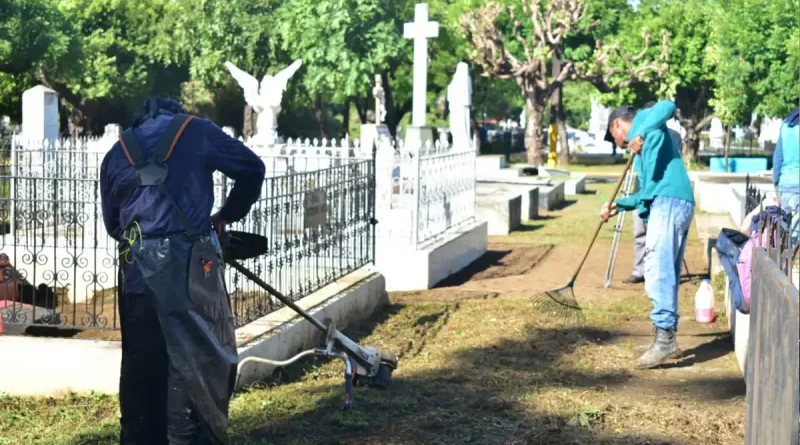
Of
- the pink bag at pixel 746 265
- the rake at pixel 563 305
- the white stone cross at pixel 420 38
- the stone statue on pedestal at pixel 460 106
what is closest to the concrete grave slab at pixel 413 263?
the rake at pixel 563 305

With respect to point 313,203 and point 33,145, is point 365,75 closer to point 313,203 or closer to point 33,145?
point 33,145

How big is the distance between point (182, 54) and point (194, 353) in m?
47.7

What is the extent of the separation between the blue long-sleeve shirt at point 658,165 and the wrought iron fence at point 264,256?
7.70 ft

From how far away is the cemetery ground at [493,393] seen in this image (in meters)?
5.99

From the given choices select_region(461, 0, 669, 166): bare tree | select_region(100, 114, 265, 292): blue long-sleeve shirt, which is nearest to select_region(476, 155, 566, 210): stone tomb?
select_region(461, 0, 669, 166): bare tree

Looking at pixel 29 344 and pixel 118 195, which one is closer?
pixel 118 195

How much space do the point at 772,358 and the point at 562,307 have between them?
18.6 feet

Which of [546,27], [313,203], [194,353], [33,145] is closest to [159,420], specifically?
[194,353]

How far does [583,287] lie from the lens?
11.6 meters

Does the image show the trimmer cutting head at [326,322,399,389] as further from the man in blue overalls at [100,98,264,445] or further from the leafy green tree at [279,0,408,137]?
Result: the leafy green tree at [279,0,408,137]

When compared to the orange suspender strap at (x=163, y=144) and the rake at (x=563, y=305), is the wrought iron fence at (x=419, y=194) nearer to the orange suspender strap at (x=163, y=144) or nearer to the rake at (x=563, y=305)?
the rake at (x=563, y=305)

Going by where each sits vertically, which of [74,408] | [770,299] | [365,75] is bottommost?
[74,408]

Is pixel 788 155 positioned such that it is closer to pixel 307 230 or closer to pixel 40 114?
pixel 307 230

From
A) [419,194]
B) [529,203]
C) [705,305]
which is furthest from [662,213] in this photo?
[529,203]
